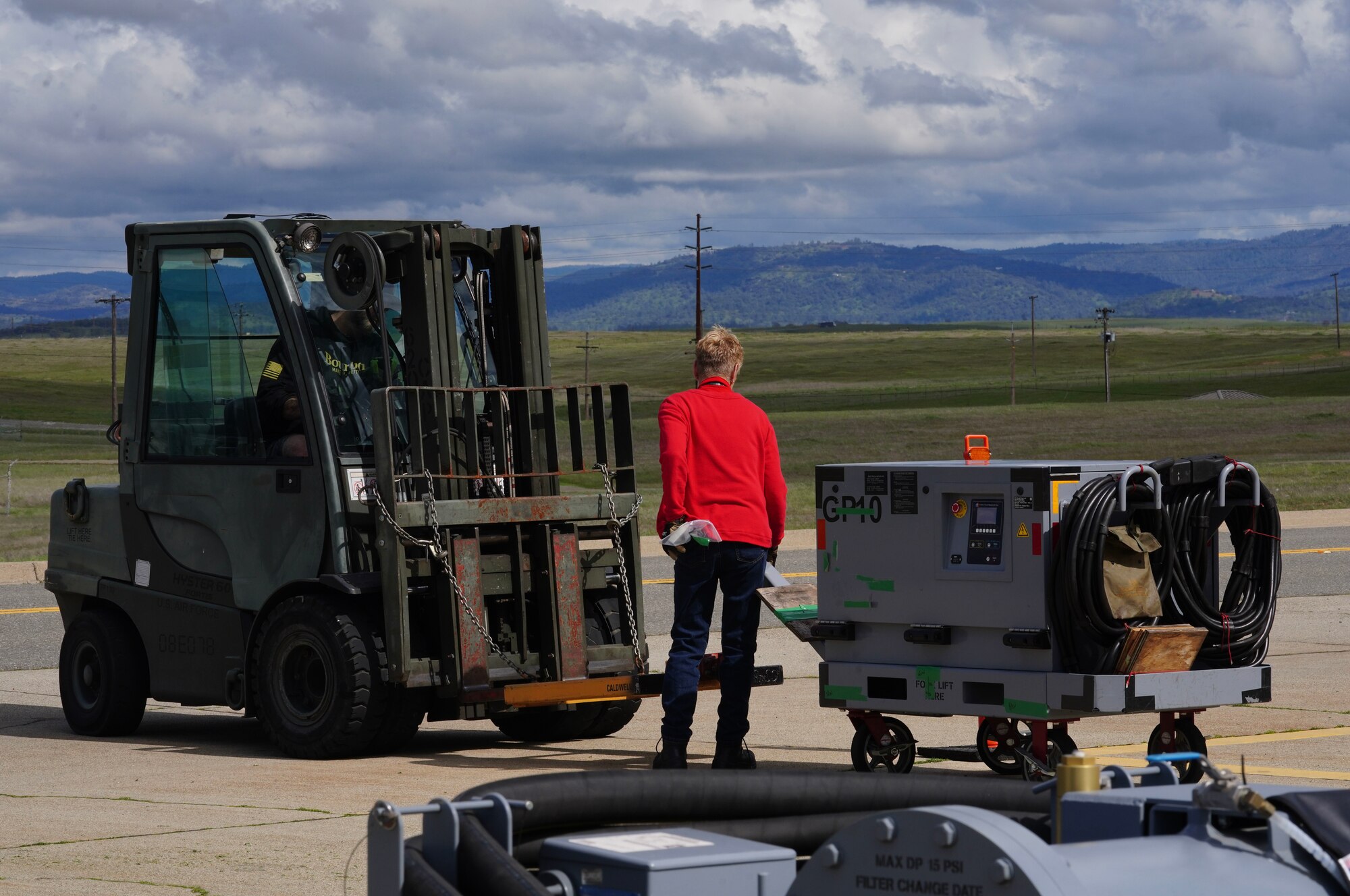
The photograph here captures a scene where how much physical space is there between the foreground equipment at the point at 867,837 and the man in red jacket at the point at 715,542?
17.0 feet

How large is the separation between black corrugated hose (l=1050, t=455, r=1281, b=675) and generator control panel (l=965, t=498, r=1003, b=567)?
260mm

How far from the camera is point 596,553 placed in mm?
9461

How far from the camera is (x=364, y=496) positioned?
360 inches

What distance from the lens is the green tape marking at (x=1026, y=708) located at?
7.47m

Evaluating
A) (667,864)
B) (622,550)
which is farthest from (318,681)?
(667,864)

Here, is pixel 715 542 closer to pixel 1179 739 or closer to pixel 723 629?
pixel 723 629

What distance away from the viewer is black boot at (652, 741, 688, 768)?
26.6 ft

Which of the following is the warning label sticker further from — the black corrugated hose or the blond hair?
the blond hair

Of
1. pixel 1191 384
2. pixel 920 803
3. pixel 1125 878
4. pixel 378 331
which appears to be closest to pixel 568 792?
pixel 920 803

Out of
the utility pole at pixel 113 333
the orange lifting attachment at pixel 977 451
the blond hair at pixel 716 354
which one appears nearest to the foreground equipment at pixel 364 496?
the blond hair at pixel 716 354

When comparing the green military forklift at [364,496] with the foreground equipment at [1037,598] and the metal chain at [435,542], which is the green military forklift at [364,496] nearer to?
the metal chain at [435,542]

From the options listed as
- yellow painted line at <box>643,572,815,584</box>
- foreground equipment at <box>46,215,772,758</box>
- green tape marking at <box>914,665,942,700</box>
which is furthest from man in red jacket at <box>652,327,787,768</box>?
yellow painted line at <box>643,572,815,584</box>

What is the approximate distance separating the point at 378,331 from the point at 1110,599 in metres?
4.04

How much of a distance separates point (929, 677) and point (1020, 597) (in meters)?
0.59
